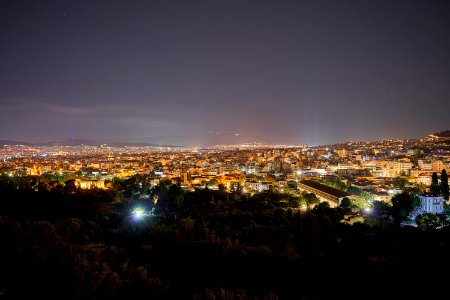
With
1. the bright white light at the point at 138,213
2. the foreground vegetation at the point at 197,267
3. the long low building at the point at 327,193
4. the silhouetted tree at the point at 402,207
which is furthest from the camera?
the long low building at the point at 327,193

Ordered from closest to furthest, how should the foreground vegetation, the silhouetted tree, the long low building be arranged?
the foreground vegetation, the silhouetted tree, the long low building

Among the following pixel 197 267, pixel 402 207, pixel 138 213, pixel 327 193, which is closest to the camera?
pixel 197 267

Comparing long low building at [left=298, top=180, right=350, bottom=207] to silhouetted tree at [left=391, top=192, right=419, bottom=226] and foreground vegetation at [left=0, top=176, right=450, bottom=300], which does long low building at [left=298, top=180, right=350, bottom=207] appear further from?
foreground vegetation at [left=0, top=176, right=450, bottom=300]


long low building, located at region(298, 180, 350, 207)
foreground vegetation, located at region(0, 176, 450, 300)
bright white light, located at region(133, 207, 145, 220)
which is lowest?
long low building, located at region(298, 180, 350, 207)

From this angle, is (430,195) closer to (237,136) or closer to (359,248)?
(359,248)

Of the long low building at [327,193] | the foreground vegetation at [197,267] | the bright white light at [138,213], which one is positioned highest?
the foreground vegetation at [197,267]

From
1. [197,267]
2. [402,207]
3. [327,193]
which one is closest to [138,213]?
[197,267]

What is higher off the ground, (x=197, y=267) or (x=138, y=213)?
(x=197, y=267)

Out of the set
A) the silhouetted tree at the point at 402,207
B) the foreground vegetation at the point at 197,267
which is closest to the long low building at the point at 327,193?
the silhouetted tree at the point at 402,207

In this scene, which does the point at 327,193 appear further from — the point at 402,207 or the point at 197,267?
the point at 197,267

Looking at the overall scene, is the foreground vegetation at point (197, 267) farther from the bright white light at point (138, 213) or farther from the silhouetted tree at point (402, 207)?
the silhouetted tree at point (402, 207)

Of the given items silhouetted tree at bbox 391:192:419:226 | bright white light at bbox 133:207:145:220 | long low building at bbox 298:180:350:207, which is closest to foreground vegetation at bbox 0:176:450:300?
bright white light at bbox 133:207:145:220
